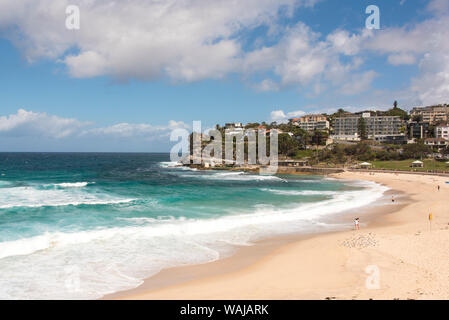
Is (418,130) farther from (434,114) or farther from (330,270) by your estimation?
(330,270)

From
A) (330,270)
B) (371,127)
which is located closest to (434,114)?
(371,127)

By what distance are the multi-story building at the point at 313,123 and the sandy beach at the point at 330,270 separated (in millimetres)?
117907

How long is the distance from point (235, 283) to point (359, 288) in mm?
4216

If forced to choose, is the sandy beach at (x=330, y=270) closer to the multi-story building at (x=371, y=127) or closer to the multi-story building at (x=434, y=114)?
the multi-story building at (x=371, y=127)

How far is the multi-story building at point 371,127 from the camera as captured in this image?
4486 inches

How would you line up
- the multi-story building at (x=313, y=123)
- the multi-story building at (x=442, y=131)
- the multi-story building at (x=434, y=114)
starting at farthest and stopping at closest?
the multi-story building at (x=313, y=123), the multi-story building at (x=434, y=114), the multi-story building at (x=442, y=131)

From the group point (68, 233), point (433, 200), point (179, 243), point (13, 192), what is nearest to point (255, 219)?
point (179, 243)

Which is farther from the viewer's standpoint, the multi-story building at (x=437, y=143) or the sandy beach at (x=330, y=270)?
the multi-story building at (x=437, y=143)

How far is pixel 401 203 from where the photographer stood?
2906 centimetres

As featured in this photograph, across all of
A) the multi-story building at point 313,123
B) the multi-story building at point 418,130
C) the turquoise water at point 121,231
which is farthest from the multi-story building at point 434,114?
the turquoise water at point 121,231

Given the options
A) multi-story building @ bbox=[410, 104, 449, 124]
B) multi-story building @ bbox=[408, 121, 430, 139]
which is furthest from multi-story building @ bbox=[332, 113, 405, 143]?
multi-story building @ bbox=[410, 104, 449, 124]

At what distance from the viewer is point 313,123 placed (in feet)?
453

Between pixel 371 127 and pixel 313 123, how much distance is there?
1045 inches
